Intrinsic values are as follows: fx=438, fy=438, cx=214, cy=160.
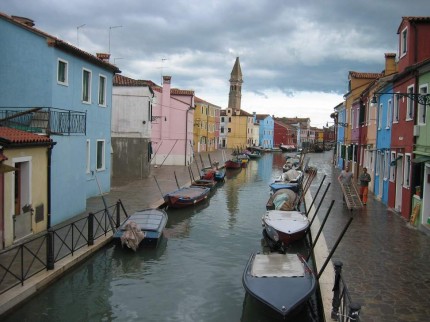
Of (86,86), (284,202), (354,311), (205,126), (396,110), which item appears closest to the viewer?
(354,311)

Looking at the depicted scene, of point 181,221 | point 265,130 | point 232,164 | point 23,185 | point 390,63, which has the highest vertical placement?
point 390,63

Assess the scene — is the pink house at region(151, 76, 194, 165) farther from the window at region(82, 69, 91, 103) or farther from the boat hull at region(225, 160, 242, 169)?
the window at region(82, 69, 91, 103)

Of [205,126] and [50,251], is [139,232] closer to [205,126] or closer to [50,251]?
[50,251]

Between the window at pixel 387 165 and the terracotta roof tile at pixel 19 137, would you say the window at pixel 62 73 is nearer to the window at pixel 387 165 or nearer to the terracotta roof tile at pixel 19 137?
the terracotta roof tile at pixel 19 137

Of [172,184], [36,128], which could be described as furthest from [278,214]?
[172,184]

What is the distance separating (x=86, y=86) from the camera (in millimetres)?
20062

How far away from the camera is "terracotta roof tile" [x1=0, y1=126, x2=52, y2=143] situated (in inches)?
472

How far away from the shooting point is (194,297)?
10.7 m

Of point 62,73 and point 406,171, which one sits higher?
point 62,73

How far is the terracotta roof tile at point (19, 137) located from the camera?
11984 mm

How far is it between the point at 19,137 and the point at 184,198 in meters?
10.3

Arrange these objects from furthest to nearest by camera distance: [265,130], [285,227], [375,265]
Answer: [265,130] < [285,227] < [375,265]

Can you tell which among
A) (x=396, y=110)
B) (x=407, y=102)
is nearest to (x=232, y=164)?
(x=396, y=110)

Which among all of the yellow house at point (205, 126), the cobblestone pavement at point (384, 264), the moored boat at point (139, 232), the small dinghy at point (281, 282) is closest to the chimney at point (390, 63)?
the cobblestone pavement at point (384, 264)
